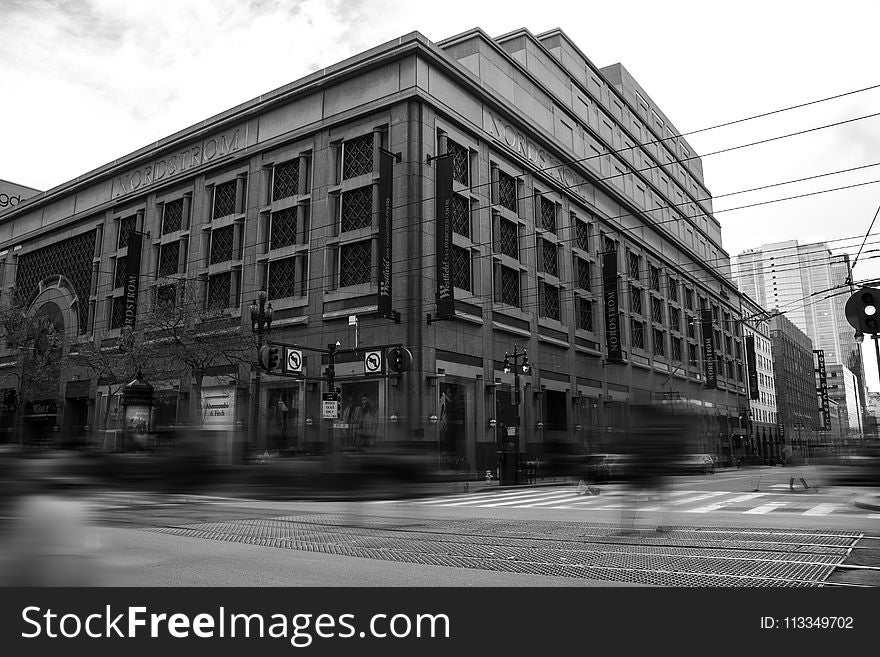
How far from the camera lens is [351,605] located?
16.7ft

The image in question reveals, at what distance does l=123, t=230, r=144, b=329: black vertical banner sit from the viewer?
Answer: 4716 centimetres

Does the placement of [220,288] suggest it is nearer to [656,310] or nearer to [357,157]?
[357,157]

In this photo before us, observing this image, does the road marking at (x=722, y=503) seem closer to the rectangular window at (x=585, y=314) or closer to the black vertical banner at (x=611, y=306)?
the rectangular window at (x=585, y=314)

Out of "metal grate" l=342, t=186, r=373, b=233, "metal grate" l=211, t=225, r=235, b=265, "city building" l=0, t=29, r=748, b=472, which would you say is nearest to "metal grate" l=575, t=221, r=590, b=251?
"city building" l=0, t=29, r=748, b=472

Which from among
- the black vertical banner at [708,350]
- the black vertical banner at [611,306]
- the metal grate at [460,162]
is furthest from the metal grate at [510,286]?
the black vertical banner at [708,350]

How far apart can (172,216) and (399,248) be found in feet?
70.2

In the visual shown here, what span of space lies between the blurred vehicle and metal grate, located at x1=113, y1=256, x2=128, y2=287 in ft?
161

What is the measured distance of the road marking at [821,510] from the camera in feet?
50.5

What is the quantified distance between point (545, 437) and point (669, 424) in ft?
102

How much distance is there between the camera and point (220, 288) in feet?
142

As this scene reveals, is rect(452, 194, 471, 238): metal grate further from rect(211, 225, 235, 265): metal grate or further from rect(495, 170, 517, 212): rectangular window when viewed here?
rect(211, 225, 235, 265): metal grate

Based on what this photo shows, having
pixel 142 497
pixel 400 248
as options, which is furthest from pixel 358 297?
pixel 142 497

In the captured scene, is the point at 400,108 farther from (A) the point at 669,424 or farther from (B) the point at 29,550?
(B) the point at 29,550

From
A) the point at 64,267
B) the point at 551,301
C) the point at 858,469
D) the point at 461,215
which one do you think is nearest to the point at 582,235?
the point at 551,301
